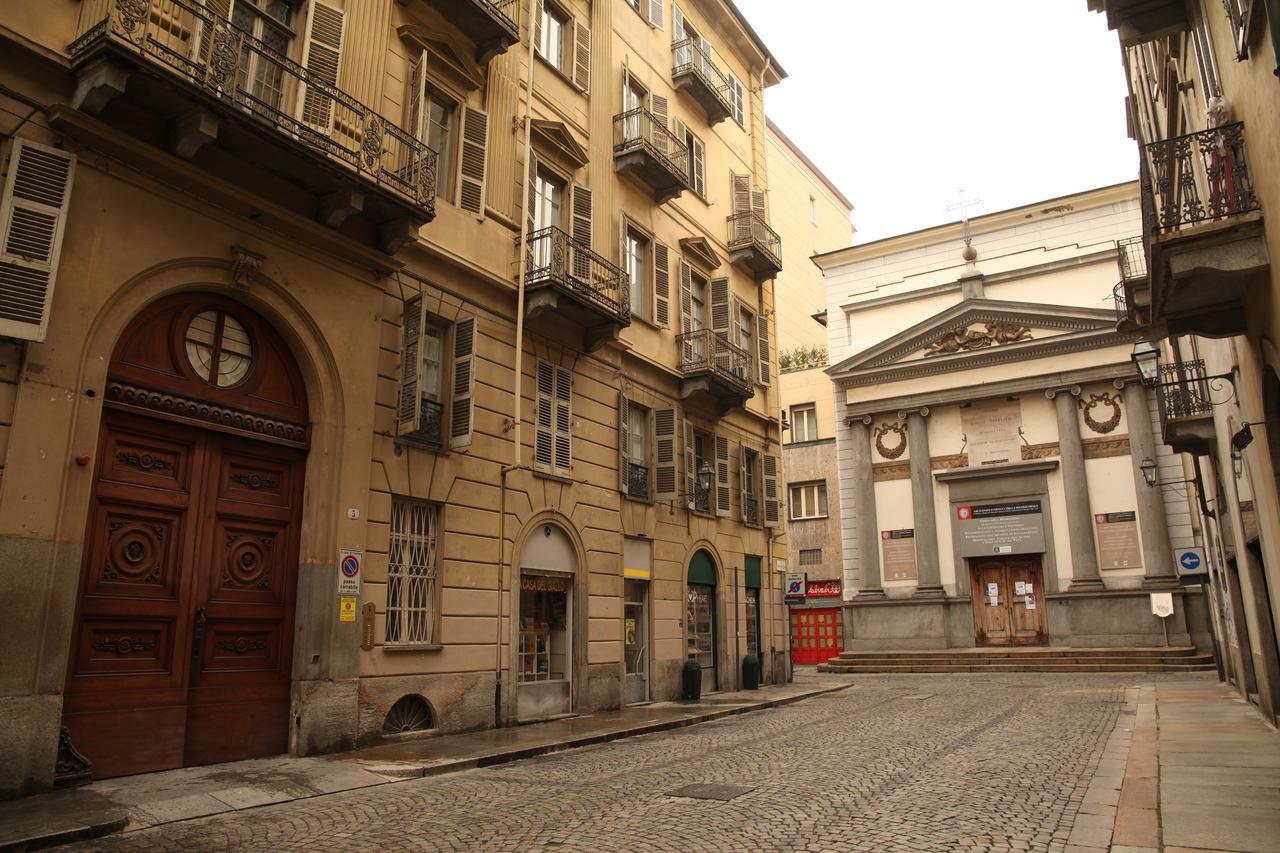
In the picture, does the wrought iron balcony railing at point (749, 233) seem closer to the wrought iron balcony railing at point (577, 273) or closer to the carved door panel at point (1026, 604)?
the wrought iron balcony railing at point (577, 273)

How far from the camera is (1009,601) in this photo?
103ft

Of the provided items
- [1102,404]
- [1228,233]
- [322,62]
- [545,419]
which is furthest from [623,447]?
[1102,404]

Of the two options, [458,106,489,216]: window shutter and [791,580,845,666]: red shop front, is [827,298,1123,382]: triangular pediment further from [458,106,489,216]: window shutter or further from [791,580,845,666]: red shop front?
[458,106,489,216]: window shutter

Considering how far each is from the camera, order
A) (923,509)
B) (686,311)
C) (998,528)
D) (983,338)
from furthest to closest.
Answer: (983,338), (923,509), (998,528), (686,311)

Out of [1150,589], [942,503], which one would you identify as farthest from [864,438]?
[1150,589]

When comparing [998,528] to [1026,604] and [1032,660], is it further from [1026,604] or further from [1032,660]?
[1032,660]

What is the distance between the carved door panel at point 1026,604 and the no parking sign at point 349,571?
26.1 meters

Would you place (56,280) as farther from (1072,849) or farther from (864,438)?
(864,438)

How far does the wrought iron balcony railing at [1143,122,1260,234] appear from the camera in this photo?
26.2ft


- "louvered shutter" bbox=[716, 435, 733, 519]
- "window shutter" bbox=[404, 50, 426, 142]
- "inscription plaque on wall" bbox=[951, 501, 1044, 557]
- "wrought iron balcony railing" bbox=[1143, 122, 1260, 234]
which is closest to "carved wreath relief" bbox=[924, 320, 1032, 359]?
"inscription plaque on wall" bbox=[951, 501, 1044, 557]

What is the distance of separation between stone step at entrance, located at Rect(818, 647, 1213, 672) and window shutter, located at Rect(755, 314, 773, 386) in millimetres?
11939

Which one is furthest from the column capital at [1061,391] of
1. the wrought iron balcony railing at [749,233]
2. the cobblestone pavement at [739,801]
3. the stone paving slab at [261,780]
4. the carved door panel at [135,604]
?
the carved door panel at [135,604]

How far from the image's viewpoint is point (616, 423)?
17.8 m

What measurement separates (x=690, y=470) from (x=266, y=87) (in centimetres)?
1211
